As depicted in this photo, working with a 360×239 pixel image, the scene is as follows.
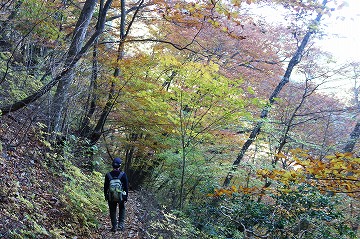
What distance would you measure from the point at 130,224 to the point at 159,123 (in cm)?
342

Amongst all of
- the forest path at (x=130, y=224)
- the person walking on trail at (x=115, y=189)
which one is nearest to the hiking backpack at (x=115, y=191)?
the person walking on trail at (x=115, y=189)

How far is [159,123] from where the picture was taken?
9.82 m

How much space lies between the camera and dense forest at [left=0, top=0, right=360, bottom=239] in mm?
5008

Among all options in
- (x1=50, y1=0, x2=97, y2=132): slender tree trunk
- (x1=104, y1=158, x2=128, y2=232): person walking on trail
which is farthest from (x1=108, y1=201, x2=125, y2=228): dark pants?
(x1=50, y1=0, x2=97, y2=132): slender tree trunk

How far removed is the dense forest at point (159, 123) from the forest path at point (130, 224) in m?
0.04

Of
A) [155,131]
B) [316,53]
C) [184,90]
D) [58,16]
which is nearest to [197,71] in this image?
[184,90]

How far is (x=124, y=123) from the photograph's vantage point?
10.4 meters

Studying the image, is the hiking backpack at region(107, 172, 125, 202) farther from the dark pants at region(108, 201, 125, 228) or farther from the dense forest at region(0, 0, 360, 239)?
the dense forest at region(0, 0, 360, 239)

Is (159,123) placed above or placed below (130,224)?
above

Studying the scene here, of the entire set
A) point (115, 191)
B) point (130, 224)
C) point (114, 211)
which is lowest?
point (130, 224)

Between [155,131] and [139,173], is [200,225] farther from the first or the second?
[139,173]

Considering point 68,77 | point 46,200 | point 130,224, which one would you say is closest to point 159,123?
point 130,224

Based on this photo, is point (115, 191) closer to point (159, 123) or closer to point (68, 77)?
point (68, 77)

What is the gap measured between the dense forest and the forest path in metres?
0.04
